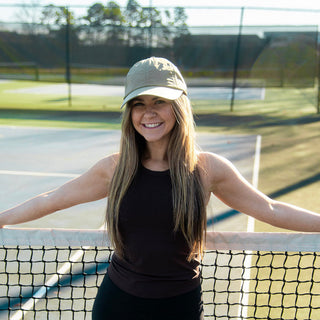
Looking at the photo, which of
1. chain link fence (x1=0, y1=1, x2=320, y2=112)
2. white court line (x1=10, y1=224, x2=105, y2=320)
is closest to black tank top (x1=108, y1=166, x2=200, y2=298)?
white court line (x1=10, y1=224, x2=105, y2=320)

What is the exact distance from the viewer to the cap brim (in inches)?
74.2

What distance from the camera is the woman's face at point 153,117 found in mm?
1975

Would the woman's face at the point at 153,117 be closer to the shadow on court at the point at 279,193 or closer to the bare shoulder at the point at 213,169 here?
the bare shoulder at the point at 213,169

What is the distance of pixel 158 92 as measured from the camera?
1.89 meters

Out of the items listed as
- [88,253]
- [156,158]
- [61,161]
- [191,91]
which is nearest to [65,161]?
[61,161]

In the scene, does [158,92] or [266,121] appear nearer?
[158,92]

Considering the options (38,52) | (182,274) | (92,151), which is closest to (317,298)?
(182,274)

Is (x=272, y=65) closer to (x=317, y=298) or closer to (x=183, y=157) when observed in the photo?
(x=317, y=298)

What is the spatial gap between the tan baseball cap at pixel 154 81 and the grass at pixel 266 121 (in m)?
3.60

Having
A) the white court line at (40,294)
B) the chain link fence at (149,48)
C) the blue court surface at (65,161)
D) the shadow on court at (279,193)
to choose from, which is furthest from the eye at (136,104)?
the chain link fence at (149,48)

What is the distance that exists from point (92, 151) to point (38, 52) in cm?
784

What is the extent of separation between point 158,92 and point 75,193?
0.67m

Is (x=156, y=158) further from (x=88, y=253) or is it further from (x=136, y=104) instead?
(x=88, y=253)

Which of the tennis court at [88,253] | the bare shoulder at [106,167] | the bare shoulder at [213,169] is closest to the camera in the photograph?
the bare shoulder at [213,169]
